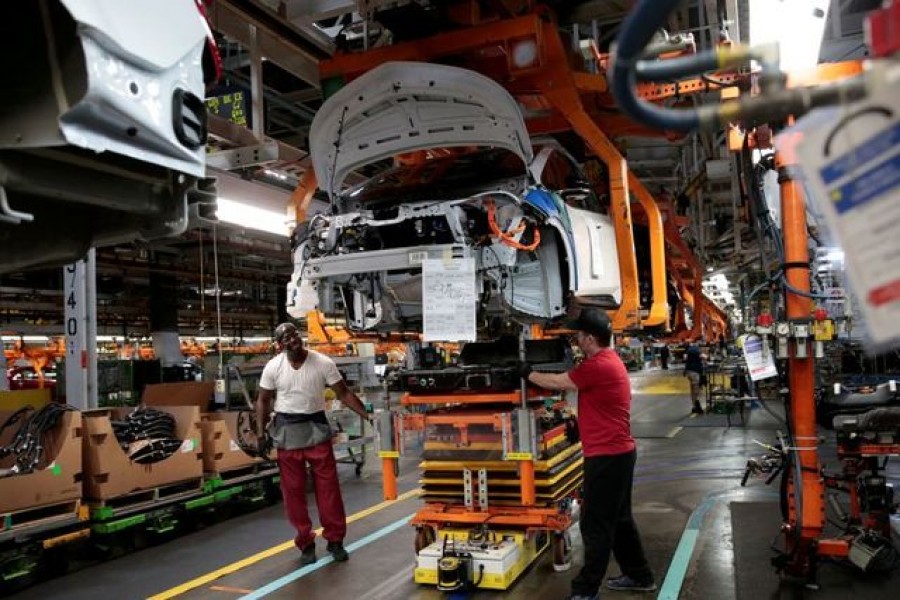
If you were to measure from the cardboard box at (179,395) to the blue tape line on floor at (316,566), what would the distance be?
9.24 ft

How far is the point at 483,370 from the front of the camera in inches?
185

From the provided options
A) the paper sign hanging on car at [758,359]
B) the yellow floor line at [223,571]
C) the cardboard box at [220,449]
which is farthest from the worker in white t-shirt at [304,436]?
the paper sign hanging on car at [758,359]

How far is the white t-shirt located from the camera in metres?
5.45

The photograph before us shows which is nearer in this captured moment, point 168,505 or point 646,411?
point 168,505

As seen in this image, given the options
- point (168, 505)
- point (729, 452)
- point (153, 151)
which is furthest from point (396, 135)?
point (729, 452)

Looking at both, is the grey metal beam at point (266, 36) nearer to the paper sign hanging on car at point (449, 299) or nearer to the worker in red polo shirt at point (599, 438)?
the paper sign hanging on car at point (449, 299)

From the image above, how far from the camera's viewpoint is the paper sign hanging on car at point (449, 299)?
13.5 feet

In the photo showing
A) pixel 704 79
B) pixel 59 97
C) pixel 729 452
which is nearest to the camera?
pixel 59 97

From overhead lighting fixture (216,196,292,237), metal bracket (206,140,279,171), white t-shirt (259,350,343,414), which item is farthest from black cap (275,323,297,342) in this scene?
overhead lighting fixture (216,196,292,237)

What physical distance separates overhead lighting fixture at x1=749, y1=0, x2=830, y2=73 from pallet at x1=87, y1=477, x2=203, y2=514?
18.3ft

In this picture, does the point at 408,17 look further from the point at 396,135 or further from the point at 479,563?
the point at 479,563

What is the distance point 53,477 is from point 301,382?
1.94 metres

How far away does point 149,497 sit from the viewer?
6.23 metres

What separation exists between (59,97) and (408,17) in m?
3.28
